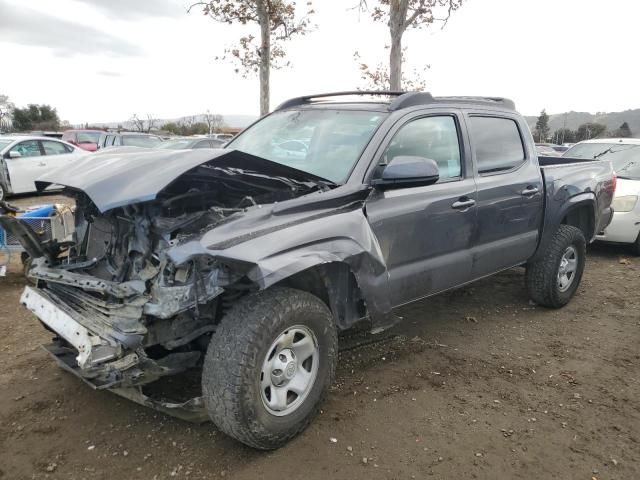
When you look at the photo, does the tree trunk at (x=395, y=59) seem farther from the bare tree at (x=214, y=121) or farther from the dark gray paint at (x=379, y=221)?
the bare tree at (x=214, y=121)

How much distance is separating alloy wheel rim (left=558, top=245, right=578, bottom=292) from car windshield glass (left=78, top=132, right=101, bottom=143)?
2081cm

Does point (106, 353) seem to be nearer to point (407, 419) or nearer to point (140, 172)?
point (140, 172)

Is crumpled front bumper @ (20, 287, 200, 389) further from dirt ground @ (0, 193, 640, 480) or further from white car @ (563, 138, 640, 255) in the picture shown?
white car @ (563, 138, 640, 255)

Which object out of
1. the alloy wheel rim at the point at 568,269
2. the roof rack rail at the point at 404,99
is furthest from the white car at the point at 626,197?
the roof rack rail at the point at 404,99

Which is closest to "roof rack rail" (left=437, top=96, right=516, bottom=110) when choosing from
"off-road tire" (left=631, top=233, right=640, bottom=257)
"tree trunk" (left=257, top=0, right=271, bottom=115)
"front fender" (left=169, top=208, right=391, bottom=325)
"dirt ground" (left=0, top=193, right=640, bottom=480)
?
"front fender" (left=169, top=208, right=391, bottom=325)

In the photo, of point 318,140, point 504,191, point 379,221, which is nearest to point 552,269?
point 504,191

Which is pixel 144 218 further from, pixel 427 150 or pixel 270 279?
pixel 427 150

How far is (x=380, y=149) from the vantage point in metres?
3.32

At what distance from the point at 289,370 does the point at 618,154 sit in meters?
7.88

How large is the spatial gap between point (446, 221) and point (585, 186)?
2.29 metres

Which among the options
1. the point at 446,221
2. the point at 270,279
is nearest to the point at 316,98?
the point at 446,221

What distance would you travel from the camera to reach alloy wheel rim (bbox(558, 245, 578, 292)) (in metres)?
5.12

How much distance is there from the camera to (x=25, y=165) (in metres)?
12.4

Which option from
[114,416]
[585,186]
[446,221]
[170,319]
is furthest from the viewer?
[585,186]
